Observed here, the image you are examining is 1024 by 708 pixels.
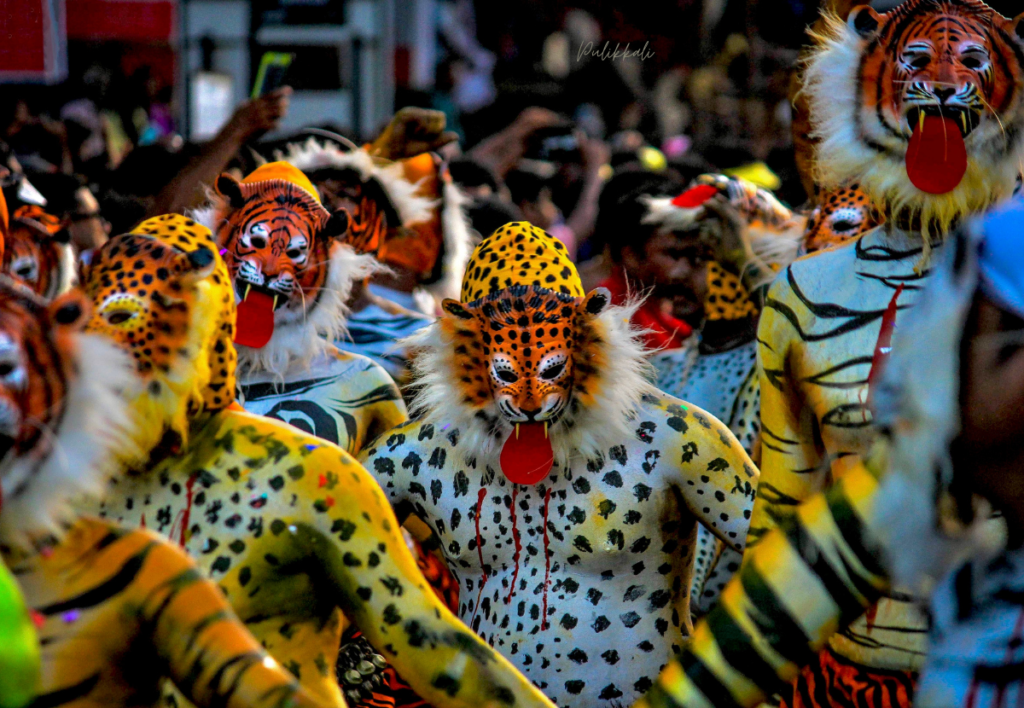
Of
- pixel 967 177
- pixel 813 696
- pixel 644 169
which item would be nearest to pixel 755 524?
pixel 813 696

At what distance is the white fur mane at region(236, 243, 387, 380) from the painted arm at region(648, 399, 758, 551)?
1200mm

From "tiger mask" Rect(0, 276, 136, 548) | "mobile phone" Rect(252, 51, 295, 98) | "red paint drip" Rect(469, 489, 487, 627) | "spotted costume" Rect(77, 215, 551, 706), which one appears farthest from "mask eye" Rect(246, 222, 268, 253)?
"mobile phone" Rect(252, 51, 295, 98)

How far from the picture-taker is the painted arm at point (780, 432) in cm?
301

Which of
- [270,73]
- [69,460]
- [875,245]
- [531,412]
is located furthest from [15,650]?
[270,73]

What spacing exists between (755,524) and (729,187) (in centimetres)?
187

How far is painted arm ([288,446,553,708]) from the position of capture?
7.68ft

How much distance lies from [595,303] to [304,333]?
1048 mm

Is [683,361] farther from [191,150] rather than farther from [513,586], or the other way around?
[191,150]

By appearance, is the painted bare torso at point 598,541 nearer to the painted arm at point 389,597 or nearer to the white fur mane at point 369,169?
the painted arm at point 389,597

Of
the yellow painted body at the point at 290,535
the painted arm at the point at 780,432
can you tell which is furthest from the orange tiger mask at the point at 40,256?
the painted arm at the point at 780,432

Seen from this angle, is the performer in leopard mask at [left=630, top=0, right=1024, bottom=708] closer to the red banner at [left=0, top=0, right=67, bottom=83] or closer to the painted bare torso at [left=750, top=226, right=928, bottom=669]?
the painted bare torso at [left=750, top=226, right=928, bottom=669]

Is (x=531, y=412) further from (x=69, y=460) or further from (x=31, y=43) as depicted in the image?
(x=31, y=43)

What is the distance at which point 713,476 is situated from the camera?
3275mm

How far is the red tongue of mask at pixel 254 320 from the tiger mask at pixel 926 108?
64.2 inches
